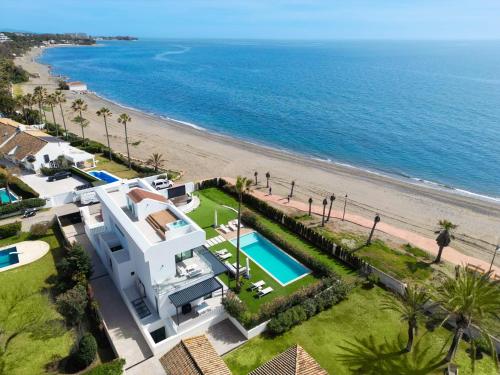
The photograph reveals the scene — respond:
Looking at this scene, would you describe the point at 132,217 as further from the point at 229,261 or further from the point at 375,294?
the point at 375,294

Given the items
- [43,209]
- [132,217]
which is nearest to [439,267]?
[132,217]

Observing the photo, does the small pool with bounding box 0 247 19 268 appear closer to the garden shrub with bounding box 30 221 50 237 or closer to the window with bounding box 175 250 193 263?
the garden shrub with bounding box 30 221 50 237

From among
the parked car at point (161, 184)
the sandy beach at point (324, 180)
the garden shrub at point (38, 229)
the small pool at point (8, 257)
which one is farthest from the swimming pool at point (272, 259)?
the small pool at point (8, 257)

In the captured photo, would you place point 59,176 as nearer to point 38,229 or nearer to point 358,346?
point 38,229

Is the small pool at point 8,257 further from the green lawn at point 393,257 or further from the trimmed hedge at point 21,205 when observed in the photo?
the green lawn at point 393,257

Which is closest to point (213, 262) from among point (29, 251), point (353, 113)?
point (29, 251)
